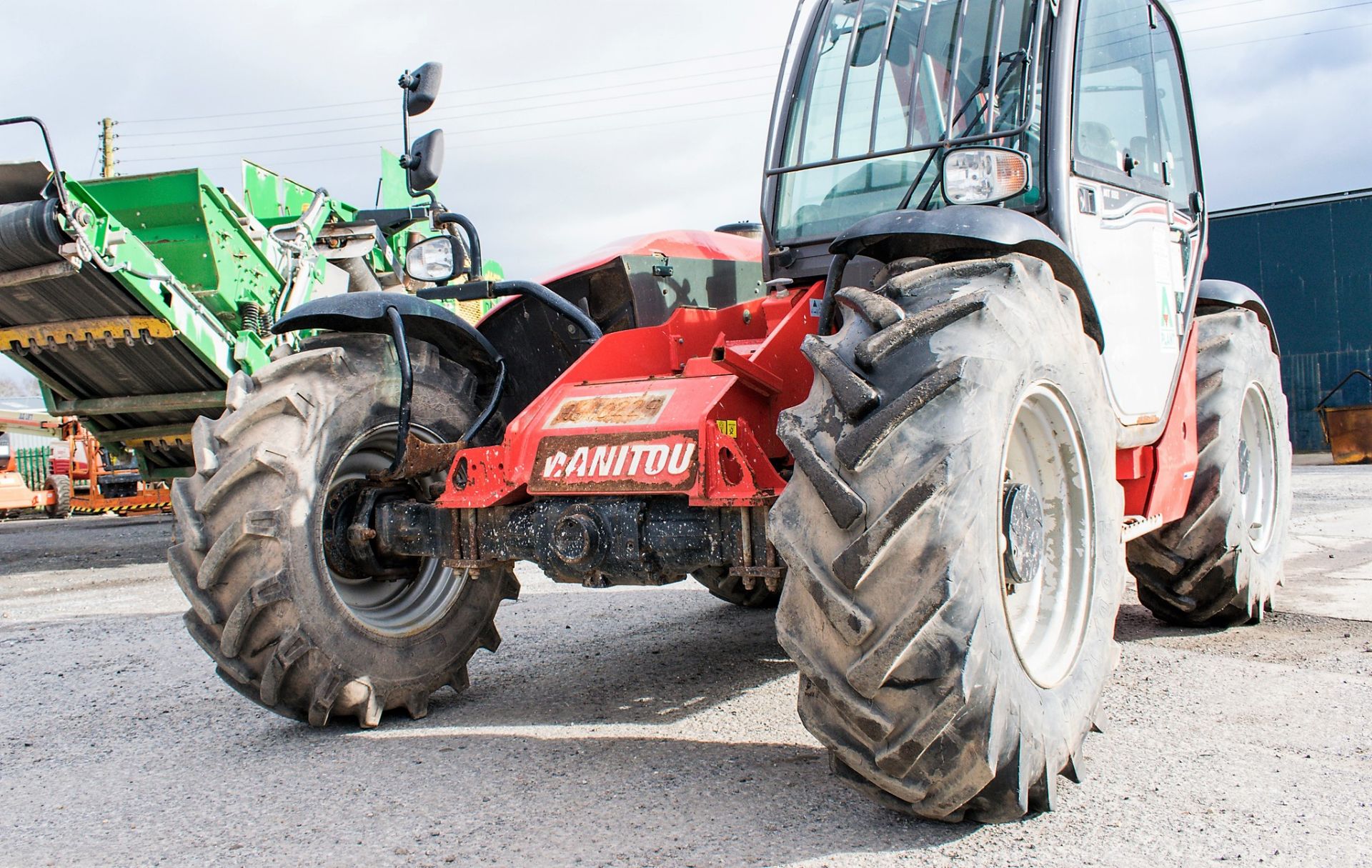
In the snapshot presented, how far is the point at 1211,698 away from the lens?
3742mm

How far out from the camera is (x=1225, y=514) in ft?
15.3

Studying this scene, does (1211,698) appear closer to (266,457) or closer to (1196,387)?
(1196,387)

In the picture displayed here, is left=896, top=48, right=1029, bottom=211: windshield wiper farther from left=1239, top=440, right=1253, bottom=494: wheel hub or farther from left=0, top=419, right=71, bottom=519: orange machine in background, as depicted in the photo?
left=0, top=419, right=71, bottom=519: orange machine in background

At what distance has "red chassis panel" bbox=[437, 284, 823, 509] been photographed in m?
3.04

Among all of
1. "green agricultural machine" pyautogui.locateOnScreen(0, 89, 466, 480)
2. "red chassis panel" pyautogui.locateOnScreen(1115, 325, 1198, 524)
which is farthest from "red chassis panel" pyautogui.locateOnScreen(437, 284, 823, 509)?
"green agricultural machine" pyautogui.locateOnScreen(0, 89, 466, 480)

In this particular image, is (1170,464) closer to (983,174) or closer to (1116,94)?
(1116,94)

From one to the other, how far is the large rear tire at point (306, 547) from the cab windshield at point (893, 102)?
1588mm

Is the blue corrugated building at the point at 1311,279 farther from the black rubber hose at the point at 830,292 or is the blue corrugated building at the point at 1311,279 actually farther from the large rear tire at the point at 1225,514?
the black rubber hose at the point at 830,292

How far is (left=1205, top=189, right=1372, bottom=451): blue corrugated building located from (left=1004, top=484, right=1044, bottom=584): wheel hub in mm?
20417

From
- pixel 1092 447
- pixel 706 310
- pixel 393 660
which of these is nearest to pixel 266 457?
pixel 393 660

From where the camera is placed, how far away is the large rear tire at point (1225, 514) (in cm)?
470

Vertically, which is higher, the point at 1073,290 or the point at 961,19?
the point at 961,19

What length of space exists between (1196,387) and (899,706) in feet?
10.5

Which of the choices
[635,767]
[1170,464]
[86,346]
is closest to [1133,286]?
[1170,464]
